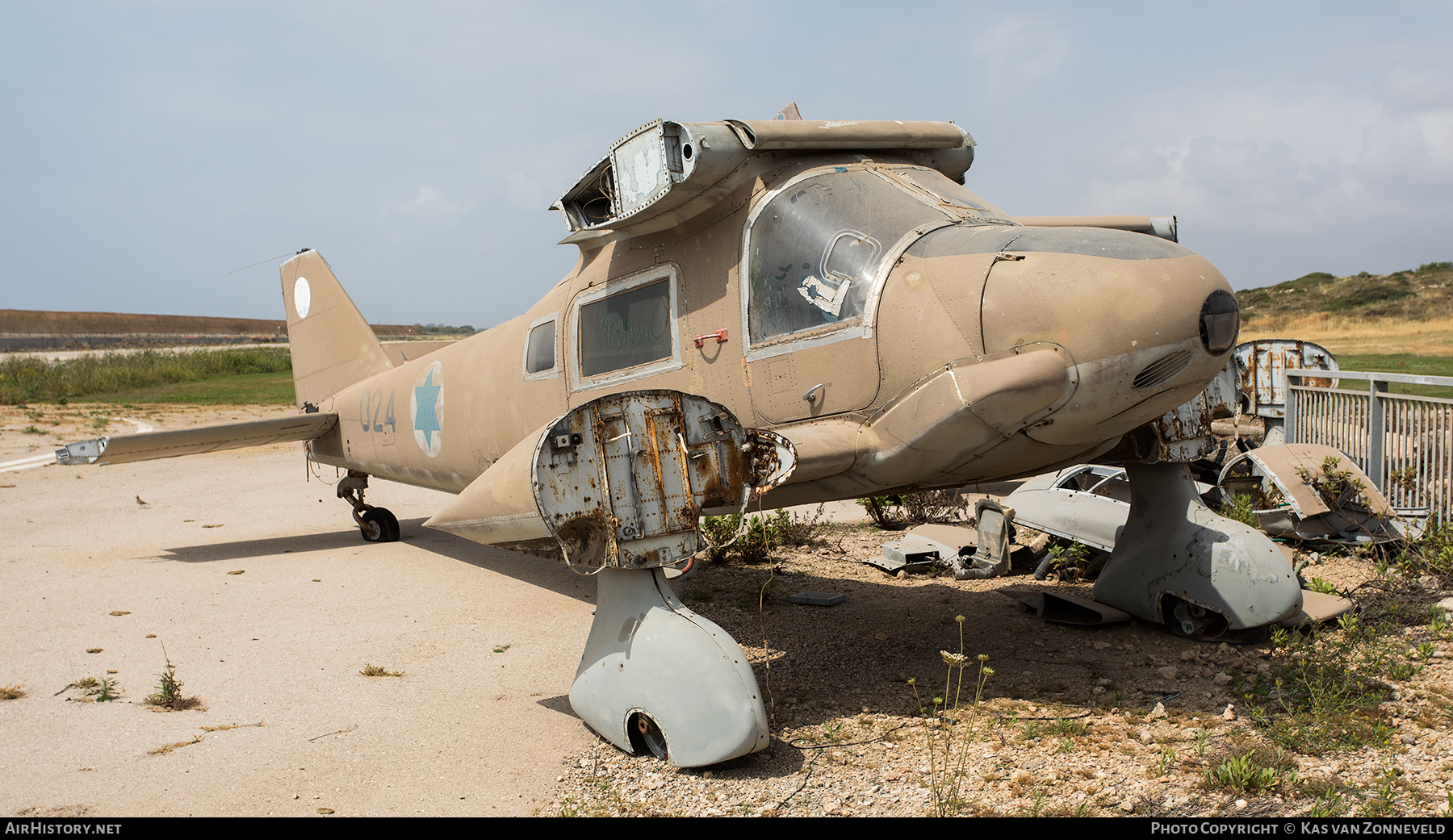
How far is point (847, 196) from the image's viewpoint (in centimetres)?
466

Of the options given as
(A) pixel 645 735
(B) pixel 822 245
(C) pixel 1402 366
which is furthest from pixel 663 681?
(C) pixel 1402 366

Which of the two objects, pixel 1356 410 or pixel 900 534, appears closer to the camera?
pixel 1356 410

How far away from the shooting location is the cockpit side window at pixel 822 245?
14.4 feet

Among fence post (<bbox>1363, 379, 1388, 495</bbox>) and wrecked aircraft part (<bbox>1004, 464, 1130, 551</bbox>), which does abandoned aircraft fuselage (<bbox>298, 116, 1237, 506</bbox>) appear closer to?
wrecked aircraft part (<bbox>1004, 464, 1130, 551</bbox>)

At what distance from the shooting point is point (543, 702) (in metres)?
4.99

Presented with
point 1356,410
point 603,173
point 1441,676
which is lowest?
point 1441,676

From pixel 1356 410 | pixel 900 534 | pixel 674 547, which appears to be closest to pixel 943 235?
pixel 674 547

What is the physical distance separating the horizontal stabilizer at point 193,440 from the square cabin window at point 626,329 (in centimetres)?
505

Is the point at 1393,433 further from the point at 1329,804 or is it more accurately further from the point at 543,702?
the point at 543,702

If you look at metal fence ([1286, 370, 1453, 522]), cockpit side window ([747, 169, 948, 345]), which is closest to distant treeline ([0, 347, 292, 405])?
cockpit side window ([747, 169, 948, 345])

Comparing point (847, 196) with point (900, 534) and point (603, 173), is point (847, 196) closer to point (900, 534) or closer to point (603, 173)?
point (603, 173)

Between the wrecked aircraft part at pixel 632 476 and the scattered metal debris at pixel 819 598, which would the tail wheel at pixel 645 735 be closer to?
the wrecked aircraft part at pixel 632 476
